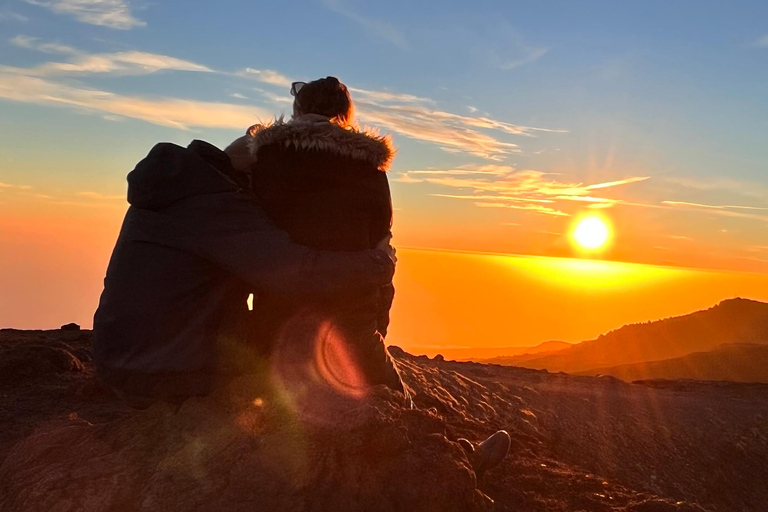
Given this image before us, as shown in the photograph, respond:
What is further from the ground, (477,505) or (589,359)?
(477,505)

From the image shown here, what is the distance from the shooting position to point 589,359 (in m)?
18.7

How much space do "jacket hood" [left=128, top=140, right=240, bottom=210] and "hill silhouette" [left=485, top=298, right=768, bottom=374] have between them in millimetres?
15626

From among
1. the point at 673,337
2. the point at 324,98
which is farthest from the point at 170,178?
the point at 673,337

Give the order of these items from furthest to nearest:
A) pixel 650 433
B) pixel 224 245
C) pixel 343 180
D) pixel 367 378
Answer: pixel 650 433 → pixel 367 378 → pixel 343 180 → pixel 224 245

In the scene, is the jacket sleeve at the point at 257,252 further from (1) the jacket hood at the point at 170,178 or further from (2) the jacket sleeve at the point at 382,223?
(2) the jacket sleeve at the point at 382,223

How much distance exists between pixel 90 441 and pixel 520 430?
3.47 meters

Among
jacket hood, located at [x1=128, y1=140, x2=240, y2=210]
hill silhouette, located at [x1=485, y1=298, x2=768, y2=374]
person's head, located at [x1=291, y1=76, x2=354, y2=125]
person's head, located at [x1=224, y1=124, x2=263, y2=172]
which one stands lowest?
hill silhouette, located at [x1=485, y1=298, x2=768, y2=374]

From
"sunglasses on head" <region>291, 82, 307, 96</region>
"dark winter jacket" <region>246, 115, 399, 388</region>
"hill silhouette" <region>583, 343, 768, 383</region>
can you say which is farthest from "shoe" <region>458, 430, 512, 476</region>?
"hill silhouette" <region>583, 343, 768, 383</region>

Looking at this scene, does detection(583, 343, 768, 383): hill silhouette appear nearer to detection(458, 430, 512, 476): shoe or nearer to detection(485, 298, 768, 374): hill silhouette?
detection(485, 298, 768, 374): hill silhouette

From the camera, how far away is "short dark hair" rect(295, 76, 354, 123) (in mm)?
3572

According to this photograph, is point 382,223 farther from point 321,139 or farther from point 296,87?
point 296,87

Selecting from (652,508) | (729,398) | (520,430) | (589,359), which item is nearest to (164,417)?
(652,508)

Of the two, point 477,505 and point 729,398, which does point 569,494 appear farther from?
point 729,398

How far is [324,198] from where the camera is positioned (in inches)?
130
